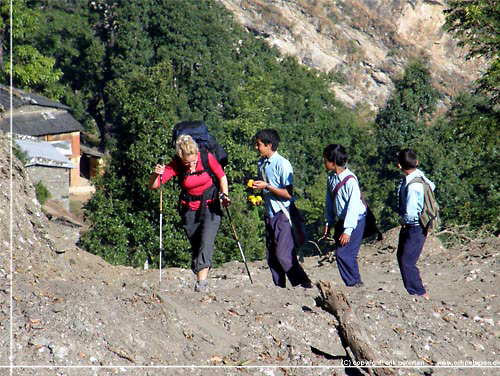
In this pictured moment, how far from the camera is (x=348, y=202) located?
7914 mm

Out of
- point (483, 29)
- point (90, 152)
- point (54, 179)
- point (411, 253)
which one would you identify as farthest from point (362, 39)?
point (411, 253)

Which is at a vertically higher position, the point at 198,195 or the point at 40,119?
the point at 198,195

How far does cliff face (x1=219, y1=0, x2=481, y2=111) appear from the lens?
89.0 m

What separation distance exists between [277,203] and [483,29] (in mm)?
10967

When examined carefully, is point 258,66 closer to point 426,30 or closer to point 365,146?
point 365,146

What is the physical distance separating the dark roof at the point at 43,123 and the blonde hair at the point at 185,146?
34.1 meters

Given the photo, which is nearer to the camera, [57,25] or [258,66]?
[57,25]

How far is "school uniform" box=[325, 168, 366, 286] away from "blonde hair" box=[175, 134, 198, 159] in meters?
1.42

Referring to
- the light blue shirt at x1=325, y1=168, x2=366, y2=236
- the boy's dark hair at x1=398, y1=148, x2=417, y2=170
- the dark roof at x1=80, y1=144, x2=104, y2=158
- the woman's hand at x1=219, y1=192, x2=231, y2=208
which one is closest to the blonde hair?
the woman's hand at x1=219, y1=192, x2=231, y2=208

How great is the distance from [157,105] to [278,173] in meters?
18.0

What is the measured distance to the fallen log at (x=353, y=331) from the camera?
6512mm

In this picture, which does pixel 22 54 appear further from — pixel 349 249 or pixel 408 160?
pixel 408 160

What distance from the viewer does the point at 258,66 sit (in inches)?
2603

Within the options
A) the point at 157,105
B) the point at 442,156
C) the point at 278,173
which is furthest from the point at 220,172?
the point at 442,156
